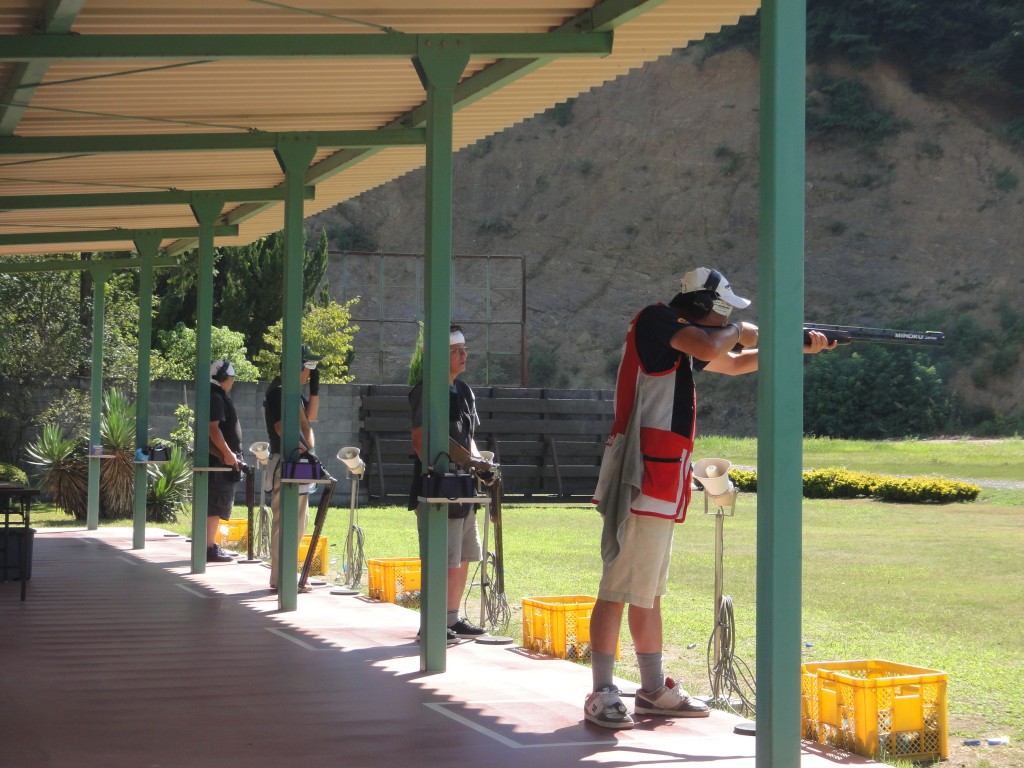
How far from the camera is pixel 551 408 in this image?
2397 centimetres

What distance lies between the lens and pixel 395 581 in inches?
409

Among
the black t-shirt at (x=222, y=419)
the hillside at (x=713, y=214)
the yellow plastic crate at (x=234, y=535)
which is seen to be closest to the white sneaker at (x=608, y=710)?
the black t-shirt at (x=222, y=419)

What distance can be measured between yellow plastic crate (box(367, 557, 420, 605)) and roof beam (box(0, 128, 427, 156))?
10.5 ft

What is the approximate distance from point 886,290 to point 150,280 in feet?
162

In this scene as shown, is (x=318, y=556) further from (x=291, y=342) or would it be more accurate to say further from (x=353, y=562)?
(x=291, y=342)

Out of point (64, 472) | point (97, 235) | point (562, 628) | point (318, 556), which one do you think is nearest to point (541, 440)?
point (64, 472)

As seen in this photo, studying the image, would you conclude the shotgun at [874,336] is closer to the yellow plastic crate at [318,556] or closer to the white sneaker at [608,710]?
the white sneaker at [608,710]

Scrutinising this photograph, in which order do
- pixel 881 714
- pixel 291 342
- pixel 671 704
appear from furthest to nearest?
1. pixel 291 342
2. pixel 671 704
3. pixel 881 714

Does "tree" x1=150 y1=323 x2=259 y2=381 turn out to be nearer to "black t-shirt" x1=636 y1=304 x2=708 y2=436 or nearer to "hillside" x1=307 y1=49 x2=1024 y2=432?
"black t-shirt" x1=636 y1=304 x2=708 y2=436

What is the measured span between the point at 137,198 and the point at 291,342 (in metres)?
3.00

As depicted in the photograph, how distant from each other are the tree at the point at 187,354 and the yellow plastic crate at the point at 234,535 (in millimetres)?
9413

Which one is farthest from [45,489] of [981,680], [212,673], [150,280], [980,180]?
[980,180]

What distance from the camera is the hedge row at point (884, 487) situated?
925 inches

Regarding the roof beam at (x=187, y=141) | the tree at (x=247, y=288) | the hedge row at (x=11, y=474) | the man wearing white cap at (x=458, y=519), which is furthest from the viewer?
the tree at (x=247, y=288)
